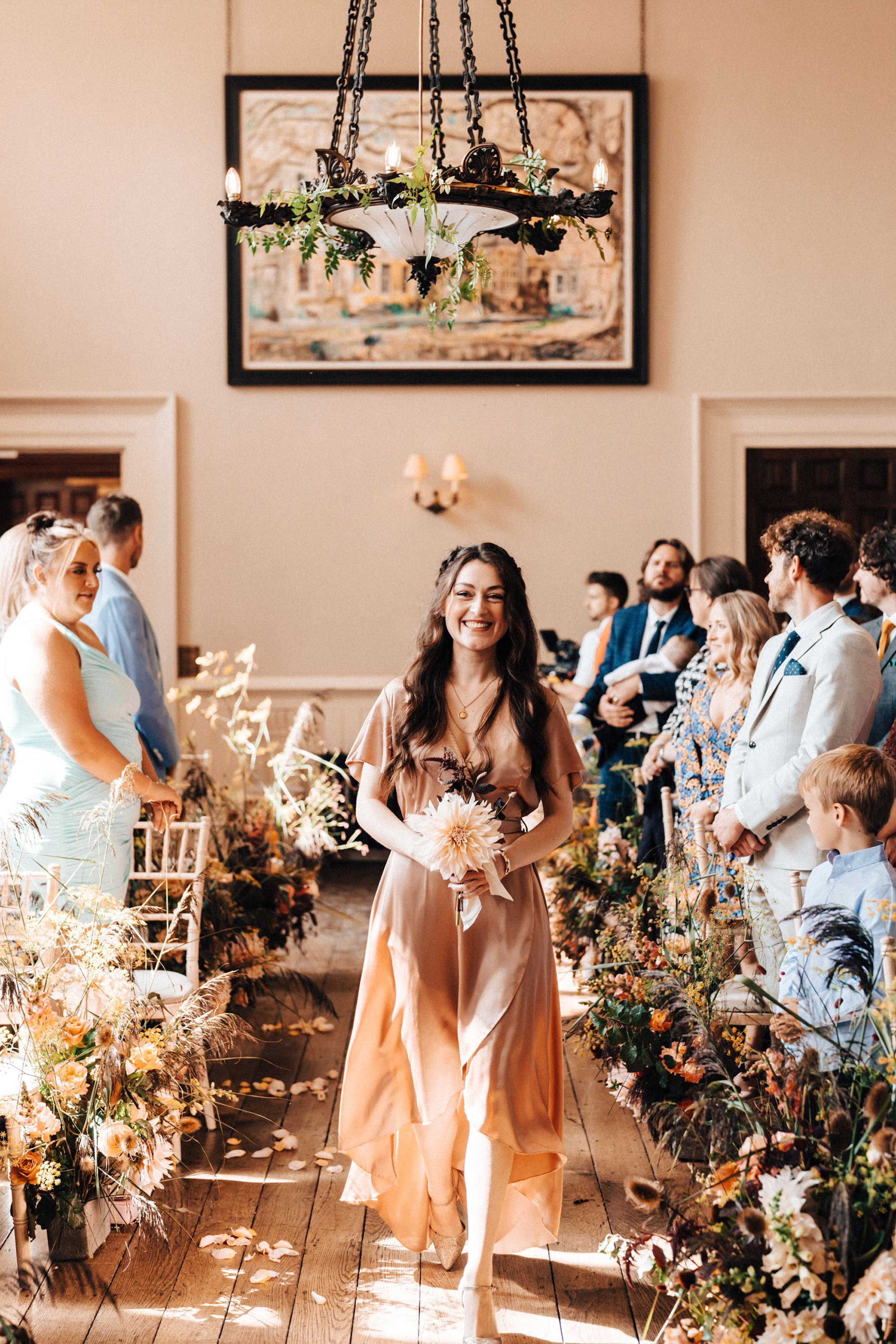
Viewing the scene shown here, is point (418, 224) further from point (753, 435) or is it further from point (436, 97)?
point (753, 435)

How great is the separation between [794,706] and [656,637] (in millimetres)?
1868

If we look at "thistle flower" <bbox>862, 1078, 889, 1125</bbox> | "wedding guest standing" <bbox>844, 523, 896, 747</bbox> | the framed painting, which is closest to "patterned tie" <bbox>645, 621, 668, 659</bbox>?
"wedding guest standing" <bbox>844, 523, 896, 747</bbox>

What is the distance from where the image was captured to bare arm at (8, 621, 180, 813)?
10.9ft

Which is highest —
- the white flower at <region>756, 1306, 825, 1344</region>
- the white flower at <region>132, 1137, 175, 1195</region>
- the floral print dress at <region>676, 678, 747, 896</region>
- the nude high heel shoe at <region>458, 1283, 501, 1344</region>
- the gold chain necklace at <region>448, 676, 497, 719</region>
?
the gold chain necklace at <region>448, 676, 497, 719</region>

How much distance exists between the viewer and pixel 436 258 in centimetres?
352

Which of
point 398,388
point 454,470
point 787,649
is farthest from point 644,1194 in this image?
point 398,388

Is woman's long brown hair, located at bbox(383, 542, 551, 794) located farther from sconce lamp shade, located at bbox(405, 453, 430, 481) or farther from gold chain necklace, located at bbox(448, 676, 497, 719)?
sconce lamp shade, located at bbox(405, 453, 430, 481)

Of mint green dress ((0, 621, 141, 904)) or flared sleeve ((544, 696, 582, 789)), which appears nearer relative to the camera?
flared sleeve ((544, 696, 582, 789))

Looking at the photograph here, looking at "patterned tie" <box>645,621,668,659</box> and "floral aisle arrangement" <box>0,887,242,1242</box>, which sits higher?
"patterned tie" <box>645,621,668,659</box>

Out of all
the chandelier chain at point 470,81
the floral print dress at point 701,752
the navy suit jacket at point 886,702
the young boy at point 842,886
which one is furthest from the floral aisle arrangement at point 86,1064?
the chandelier chain at point 470,81

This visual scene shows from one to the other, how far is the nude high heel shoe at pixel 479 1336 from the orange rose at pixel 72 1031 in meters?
0.99

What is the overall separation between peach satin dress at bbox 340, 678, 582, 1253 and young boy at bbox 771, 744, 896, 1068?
1.76ft

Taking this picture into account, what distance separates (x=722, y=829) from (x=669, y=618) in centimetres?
186

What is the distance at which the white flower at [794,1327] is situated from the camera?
6.26ft
